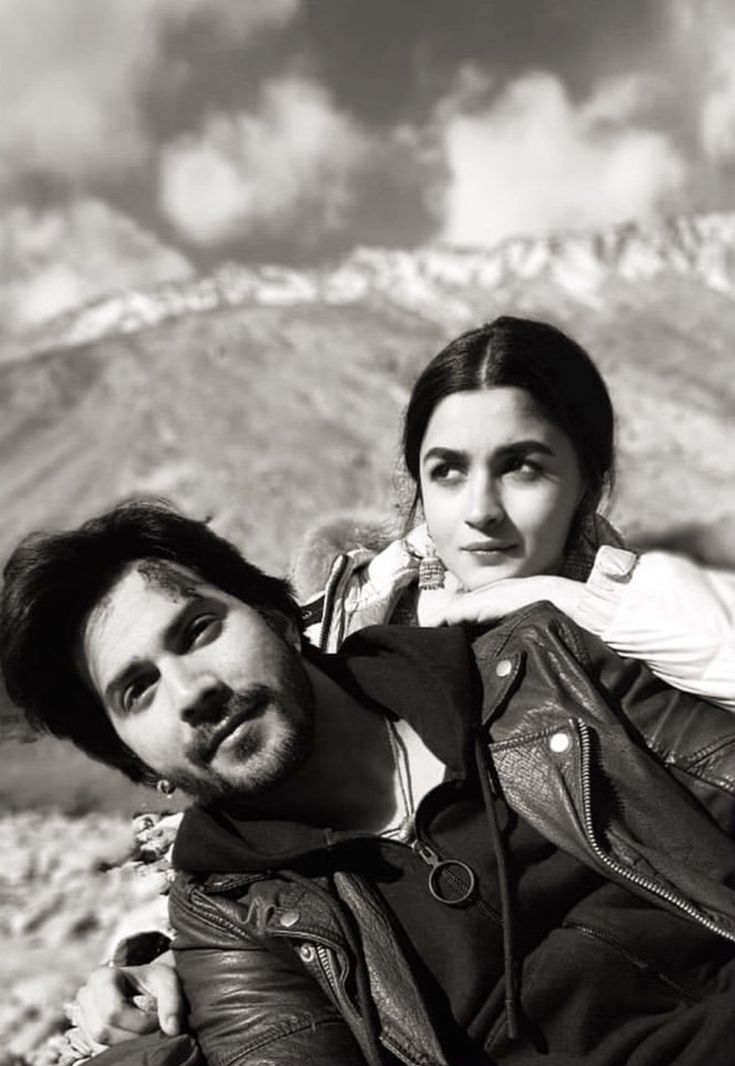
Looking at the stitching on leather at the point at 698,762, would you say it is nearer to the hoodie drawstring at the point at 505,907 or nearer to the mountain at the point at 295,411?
the hoodie drawstring at the point at 505,907

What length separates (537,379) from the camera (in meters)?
3.31

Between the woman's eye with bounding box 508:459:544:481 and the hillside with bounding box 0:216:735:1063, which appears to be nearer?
the woman's eye with bounding box 508:459:544:481

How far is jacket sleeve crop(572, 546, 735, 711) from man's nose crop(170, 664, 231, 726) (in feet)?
3.41

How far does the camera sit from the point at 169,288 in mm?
102062

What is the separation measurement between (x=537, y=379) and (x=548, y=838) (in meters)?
1.42

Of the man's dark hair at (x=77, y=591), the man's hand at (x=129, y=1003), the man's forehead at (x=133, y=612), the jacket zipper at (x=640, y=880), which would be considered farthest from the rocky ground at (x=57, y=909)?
the jacket zipper at (x=640, y=880)

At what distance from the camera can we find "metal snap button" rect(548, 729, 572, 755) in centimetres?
273

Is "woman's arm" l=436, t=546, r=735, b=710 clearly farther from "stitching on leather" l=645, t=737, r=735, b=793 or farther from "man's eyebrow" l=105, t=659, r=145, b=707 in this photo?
"man's eyebrow" l=105, t=659, r=145, b=707

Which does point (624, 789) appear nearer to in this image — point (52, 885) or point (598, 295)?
point (52, 885)

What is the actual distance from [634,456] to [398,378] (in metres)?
10.1

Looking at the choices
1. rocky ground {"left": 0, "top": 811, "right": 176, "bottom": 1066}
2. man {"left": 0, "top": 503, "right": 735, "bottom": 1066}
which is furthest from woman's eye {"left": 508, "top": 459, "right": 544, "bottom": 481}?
rocky ground {"left": 0, "top": 811, "right": 176, "bottom": 1066}

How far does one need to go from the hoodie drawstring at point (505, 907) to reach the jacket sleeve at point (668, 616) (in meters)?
0.54

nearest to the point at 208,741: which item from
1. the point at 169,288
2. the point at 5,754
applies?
the point at 5,754

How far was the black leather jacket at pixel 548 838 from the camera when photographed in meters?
2.64
